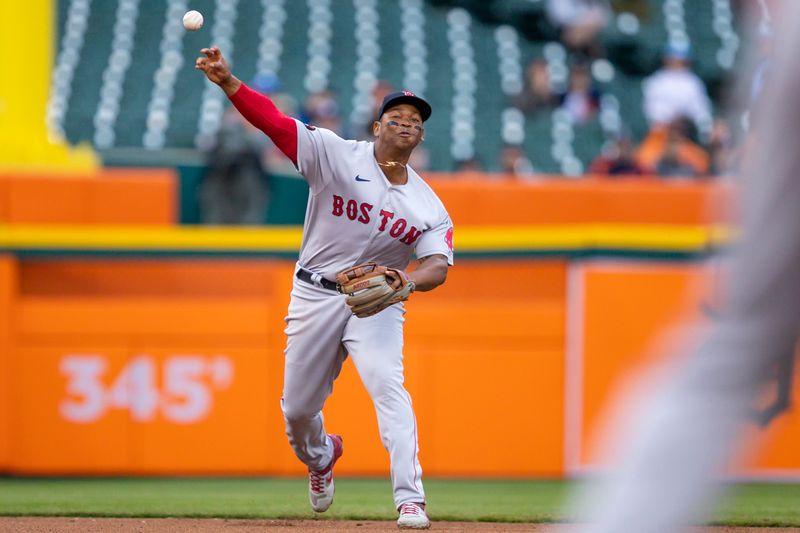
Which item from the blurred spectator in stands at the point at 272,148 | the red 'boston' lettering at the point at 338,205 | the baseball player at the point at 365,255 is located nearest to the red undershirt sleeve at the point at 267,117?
the baseball player at the point at 365,255

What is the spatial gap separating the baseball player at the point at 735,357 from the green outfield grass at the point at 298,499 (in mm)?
3811

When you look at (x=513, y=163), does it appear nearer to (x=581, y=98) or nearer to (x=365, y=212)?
(x=581, y=98)

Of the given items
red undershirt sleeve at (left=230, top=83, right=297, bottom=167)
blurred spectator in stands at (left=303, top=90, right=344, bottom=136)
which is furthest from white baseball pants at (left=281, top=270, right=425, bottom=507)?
blurred spectator in stands at (left=303, top=90, right=344, bottom=136)

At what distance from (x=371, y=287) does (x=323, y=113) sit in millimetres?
6521

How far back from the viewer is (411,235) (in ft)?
17.6

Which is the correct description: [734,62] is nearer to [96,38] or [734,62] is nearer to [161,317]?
[96,38]

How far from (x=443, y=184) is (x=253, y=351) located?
199 cm

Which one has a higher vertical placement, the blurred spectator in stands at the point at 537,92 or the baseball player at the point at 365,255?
the blurred spectator in stands at the point at 537,92

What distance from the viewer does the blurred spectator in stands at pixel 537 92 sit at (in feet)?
43.8

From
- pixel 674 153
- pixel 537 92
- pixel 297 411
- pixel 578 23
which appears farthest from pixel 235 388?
pixel 578 23

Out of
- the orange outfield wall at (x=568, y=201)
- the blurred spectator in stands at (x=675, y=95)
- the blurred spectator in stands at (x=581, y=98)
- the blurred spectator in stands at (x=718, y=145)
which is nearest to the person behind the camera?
the orange outfield wall at (x=568, y=201)

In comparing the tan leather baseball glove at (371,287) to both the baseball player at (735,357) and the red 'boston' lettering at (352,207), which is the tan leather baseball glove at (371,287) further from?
the baseball player at (735,357)

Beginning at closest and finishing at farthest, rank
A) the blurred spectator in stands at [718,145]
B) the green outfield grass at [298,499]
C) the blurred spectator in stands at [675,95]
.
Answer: the green outfield grass at [298,499], the blurred spectator in stands at [718,145], the blurred spectator in stands at [675,95]

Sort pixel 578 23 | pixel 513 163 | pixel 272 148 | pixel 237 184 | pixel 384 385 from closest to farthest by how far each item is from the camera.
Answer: pixel 384 385 < pixel 237 184 < pixel 272 148 < pixel 513 163 < pixel 578 23
